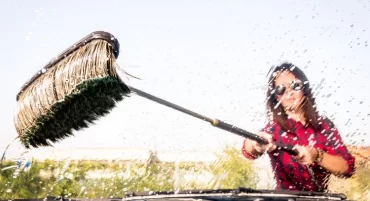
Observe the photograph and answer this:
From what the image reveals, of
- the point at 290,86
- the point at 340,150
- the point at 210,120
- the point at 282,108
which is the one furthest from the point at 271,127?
the point at 210,120

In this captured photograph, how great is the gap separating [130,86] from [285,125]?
1.94 meters

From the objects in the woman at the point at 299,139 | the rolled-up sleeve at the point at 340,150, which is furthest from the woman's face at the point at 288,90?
the rolled-up sleeve at the point at 340,150

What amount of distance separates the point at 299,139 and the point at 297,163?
0.29m

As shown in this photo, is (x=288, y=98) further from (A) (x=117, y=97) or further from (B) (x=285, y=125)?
(A) (x=117, y=97)

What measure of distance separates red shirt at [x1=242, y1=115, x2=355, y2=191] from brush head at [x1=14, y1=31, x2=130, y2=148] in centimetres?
167

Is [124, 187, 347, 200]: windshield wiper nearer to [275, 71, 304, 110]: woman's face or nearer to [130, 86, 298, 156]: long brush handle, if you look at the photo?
[130, 86, 298, 156]: long brush handle

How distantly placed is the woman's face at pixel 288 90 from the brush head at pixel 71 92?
1.85 meters

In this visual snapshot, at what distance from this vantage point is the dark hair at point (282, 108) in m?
4.16

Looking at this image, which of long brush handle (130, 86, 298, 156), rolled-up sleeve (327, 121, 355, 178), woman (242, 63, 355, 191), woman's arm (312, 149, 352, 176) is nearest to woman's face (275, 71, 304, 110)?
woman (242, 63, 355, 191)

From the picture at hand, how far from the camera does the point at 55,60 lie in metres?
3.04

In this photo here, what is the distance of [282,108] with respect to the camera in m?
4.21

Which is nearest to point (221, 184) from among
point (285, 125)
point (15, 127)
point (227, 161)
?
point (227, 161)

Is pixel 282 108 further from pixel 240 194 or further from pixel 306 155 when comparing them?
pixel 240 194

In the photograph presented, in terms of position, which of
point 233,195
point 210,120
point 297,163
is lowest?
point 297,163
